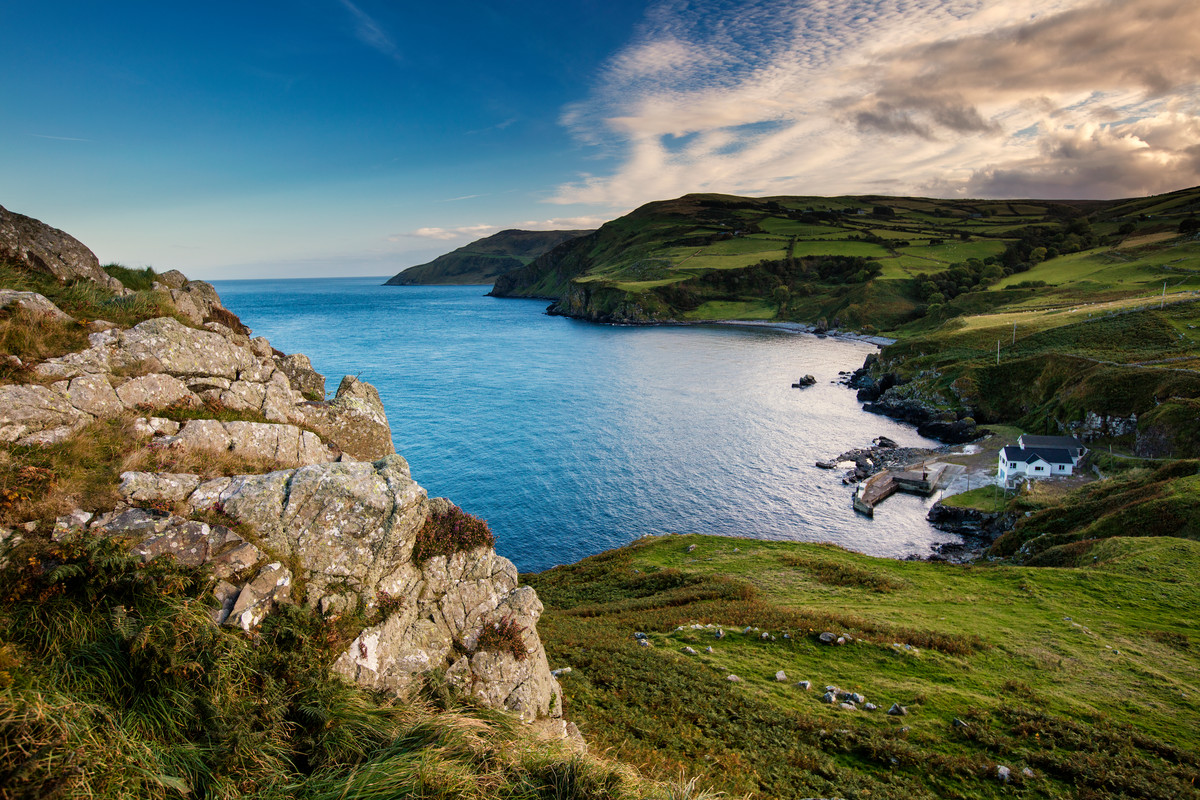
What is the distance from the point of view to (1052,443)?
61531 mm

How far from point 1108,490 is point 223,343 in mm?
63034

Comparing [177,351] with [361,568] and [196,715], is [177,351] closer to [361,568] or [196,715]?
[361,568]

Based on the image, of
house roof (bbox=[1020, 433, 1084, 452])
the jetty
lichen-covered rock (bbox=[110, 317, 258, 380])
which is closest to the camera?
lichen-covered rock (bbox=[110, 317, 258, 380])

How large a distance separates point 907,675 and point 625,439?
6009cm

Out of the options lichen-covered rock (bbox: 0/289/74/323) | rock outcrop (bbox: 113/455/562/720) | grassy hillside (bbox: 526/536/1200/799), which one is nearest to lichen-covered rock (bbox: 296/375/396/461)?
rock outcrop (bbox: 113/455/562/720)

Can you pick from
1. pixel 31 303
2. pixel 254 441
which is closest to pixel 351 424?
pixel 254 441

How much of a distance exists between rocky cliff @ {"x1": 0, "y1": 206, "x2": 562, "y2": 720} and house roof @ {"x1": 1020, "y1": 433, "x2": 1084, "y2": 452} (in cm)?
7043

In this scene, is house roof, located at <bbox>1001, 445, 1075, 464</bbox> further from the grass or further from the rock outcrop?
the grass

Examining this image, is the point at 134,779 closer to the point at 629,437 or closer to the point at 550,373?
the point at 629,437

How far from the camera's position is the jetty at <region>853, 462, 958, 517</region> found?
61188 millimetres

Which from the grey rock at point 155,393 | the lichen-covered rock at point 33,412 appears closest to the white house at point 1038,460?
the grey rock at point 155,393

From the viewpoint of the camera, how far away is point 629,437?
3187 inches

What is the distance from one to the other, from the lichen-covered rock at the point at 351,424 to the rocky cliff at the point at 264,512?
0.27 metres

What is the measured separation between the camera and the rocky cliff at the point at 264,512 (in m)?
10.5
